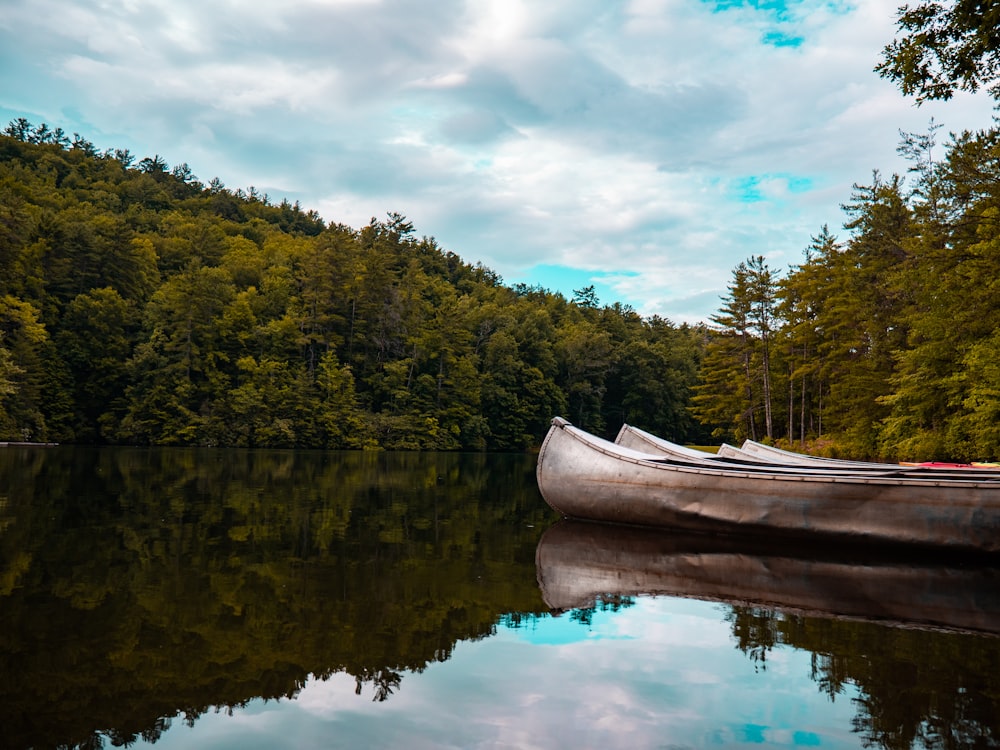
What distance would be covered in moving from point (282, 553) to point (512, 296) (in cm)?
8279

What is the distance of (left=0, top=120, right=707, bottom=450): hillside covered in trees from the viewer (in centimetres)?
4922

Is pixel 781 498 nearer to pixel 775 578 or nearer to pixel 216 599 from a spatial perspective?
pixel 775 578

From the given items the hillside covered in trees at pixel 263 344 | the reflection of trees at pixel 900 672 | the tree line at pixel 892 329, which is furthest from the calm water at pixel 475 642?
the hillside covered in trees at pixel 263 344

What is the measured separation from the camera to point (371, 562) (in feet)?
26.5

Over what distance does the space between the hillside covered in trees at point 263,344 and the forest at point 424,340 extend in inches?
7.5

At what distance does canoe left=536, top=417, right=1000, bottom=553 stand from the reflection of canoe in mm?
332

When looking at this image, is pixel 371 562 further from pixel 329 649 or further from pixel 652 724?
pixel 652 724

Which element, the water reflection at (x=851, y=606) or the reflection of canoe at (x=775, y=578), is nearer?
the water reflection at (x=851, y=606)

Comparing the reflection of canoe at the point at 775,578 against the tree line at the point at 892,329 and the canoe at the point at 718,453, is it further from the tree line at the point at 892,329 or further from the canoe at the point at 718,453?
the tree line at the point at 892,329

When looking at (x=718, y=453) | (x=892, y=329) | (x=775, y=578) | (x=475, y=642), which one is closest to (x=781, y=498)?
(x=775, y=578)

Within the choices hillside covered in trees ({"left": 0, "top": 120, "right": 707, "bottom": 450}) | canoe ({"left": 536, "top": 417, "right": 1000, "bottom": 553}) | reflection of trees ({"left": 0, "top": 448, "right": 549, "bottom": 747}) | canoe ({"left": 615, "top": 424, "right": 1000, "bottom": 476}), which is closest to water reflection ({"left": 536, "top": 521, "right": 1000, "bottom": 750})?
canoe ({"left": 536, "top": 417, "right": 1000, "bottom": 553})

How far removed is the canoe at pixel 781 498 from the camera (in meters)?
8.77

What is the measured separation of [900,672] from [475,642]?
287cm

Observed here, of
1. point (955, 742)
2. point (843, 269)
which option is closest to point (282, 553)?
point (955, 742)
